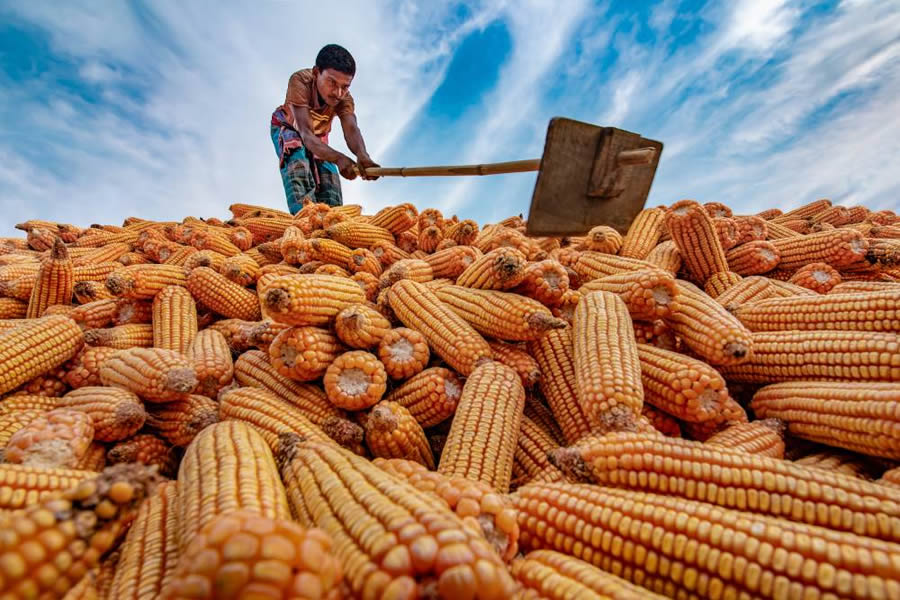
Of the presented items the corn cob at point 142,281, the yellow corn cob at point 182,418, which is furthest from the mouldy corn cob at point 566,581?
the corn cob at point 142,281

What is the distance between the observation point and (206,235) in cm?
640

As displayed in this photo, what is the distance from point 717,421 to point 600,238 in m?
2.70

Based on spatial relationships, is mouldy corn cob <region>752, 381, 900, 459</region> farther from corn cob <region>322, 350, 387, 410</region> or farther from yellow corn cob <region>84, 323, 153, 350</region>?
yellow corn cob <region>84, 323, 153, 350</region>

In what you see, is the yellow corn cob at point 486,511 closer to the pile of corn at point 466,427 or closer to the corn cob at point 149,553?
the pile of corn at point 466,427

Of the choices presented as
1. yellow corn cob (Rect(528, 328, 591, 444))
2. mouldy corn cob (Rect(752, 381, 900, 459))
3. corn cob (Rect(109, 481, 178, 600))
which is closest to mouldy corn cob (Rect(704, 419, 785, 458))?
mouldy corn cob (Rect(752, 381, 900, 459))

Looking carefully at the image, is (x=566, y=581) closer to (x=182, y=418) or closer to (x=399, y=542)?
(x=399, y=542)

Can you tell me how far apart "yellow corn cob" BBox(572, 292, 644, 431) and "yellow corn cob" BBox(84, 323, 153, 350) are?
403 cm

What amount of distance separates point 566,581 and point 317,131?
33.7 ft

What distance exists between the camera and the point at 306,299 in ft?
9.77

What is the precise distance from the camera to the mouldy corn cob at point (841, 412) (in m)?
2.17

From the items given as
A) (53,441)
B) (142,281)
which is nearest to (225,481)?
(53,441)

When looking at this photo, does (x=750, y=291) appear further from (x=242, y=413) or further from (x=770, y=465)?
(x=242, y=413)

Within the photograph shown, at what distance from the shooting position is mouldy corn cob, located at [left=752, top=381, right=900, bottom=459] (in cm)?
217

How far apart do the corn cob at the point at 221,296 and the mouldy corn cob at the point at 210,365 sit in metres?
0.85
